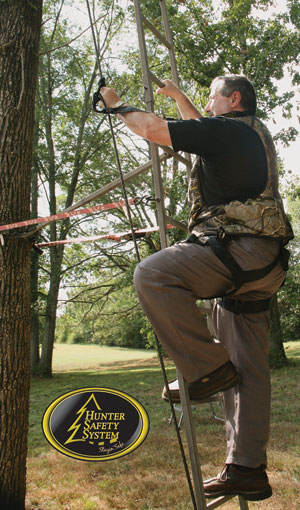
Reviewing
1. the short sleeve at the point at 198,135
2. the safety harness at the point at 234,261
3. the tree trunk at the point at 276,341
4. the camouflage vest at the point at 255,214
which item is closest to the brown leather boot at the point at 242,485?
the safety harness at the point at 234,261

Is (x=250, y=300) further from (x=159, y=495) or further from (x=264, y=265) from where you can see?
(x=159, y=495)

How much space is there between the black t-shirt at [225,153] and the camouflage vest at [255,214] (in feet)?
0.14

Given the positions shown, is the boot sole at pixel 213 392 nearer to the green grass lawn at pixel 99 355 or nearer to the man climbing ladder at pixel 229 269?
the man climbing ladder at pixel 229 269

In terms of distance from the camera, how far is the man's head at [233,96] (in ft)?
7.80

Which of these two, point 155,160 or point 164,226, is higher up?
point 155,160

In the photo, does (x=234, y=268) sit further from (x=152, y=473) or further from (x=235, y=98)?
(x=152, y=473)

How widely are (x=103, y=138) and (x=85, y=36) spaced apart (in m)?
4.89

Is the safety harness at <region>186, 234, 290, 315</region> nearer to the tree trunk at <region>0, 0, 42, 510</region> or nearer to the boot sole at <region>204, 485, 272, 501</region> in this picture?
the boot sole at <region>204, 485, 272, 501</region>

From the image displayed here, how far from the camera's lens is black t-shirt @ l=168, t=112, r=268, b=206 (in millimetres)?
2033

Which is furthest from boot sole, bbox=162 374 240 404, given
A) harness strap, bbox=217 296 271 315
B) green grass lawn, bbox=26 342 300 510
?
green grass lawn, bbox=26 342 300 510

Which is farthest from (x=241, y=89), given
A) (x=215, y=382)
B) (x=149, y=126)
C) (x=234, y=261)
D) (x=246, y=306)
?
(x=215, y=382)

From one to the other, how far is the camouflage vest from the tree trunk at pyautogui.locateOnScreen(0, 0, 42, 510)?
8.33 feet

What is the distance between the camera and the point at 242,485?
7.09 feet

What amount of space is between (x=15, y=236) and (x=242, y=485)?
3.01 metres
